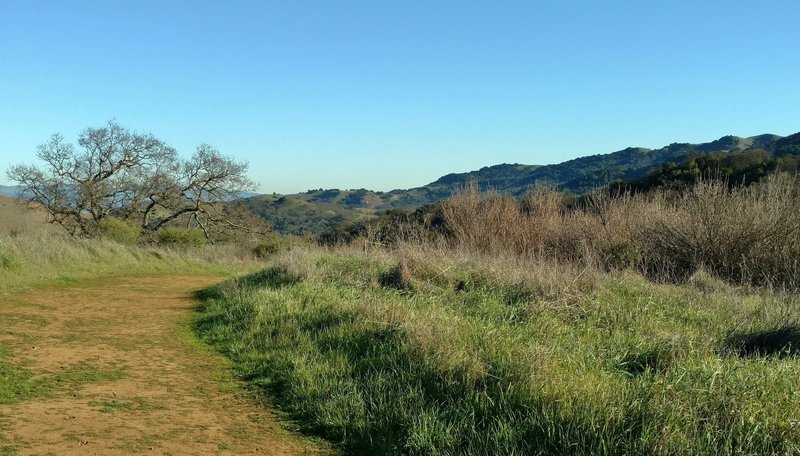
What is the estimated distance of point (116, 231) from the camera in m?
26.0

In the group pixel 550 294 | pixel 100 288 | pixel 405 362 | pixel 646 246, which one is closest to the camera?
pixel 405 362

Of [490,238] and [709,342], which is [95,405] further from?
[490,238]

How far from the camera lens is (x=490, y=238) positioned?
63.6 ft

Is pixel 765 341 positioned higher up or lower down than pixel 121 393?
lower down

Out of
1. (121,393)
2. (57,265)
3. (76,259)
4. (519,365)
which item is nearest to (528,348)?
(519,365)

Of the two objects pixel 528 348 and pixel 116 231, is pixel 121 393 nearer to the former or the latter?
pixel 528 348

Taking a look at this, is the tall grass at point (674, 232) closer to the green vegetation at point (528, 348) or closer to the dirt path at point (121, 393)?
the green vegetation at point (528, 348)

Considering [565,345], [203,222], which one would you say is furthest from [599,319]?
[203,222]

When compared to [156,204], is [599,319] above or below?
below

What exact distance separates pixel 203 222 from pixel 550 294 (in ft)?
105

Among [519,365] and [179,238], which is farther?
[179,238]

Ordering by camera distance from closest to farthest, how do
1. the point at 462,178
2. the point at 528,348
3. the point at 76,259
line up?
1. the point at 528,348
2. the point at 76,259
3. the point at 462,178

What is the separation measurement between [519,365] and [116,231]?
2501 cm

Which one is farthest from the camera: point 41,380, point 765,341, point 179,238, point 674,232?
point 179,238
